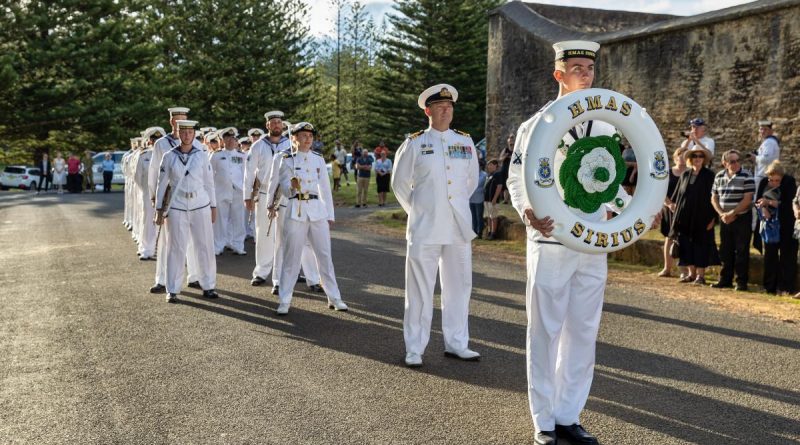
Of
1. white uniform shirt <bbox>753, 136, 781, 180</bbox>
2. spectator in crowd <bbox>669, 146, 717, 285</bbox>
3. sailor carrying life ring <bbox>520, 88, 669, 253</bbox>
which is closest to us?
sailor carrying life ring <bbox>520, 88, 669, 253</bbox>

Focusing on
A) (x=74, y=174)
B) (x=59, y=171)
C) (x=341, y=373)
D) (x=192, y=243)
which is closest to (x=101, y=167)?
(x=59, y=171)

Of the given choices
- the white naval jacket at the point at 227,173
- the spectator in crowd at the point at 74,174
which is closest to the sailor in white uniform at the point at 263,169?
the white naval jacket at the point at 227,173

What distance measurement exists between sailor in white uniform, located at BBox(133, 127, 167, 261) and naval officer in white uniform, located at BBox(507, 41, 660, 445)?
8.99 metres

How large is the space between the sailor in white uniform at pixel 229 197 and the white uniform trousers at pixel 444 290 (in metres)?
7.74

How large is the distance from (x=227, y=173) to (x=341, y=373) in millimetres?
8979

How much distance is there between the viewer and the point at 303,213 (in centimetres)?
848

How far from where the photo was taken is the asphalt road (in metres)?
4.75

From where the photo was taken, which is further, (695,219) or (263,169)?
(263,169)

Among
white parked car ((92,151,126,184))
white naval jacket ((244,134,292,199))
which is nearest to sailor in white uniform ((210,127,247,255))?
white naval jacket ((244,134,292,199))

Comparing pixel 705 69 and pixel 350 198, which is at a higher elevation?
pixel 705 69

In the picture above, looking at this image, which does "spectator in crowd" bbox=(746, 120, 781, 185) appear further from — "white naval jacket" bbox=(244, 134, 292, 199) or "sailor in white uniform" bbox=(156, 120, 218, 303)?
"sailor in white uniform" bbox=(156, 120, 218, 303)

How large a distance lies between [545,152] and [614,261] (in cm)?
890

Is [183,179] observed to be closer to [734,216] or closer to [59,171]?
[734,216]

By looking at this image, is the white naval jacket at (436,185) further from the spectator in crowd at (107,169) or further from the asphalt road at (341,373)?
the spectator in crowd at (107,169)
